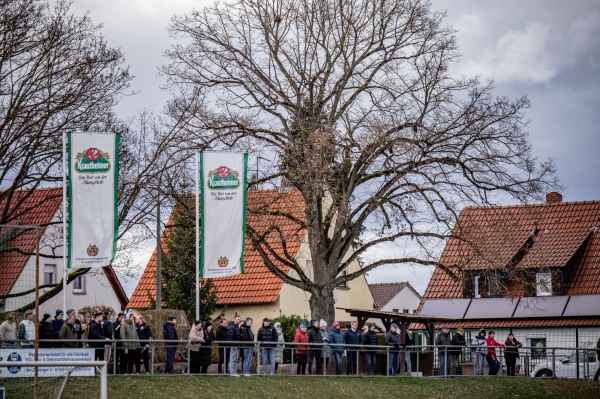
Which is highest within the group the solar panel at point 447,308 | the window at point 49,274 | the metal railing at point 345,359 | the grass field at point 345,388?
the window at point 49,274

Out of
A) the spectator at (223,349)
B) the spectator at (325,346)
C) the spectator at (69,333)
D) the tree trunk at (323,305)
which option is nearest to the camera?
the spectator at (69,333)

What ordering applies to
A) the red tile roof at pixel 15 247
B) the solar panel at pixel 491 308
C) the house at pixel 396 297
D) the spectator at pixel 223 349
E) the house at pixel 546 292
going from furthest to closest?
1. the house at pixel 396 297
2. the solar panel at pixel 491 308
3. the house at pixel 546 292
4. the spectator at pixel 223 349
5. the red tile roof at pixel 15 247

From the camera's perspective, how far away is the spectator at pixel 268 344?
99.6 feet

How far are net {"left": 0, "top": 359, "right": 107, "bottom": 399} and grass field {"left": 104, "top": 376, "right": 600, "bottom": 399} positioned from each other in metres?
2.92

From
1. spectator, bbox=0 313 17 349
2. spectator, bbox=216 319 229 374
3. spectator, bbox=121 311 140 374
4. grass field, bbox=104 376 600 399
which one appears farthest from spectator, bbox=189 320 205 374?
spectator, bbox=0 313 17 349

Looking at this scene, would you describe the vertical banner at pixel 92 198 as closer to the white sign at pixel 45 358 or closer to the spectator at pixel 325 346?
the white sign at pixel 45 358

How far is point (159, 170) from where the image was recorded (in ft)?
124

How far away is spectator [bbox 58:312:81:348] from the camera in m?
27.2

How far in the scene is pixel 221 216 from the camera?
30.8 m

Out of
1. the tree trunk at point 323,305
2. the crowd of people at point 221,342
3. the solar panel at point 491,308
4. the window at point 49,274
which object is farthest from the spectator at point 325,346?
the window at point 49,274

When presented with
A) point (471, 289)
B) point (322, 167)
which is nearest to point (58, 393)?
point (322, 167)

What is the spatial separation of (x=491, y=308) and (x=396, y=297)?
3234cm

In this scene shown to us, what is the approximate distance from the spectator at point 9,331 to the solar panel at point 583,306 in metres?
31.4

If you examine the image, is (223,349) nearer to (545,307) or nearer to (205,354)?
(205,354)
